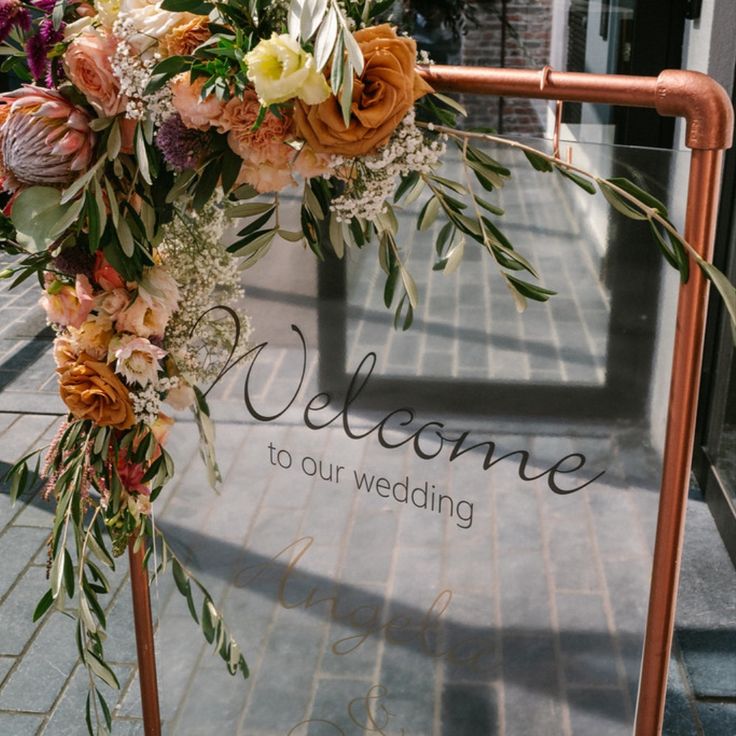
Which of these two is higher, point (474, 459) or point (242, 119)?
point (242, 119)

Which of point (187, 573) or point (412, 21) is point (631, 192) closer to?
point (187, 573)

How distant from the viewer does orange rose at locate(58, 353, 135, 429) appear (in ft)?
5.53

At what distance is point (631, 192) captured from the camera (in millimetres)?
1459

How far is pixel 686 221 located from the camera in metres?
1.50

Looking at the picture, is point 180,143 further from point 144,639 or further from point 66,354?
point 144,639

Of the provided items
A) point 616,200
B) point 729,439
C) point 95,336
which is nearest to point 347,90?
point 616,200

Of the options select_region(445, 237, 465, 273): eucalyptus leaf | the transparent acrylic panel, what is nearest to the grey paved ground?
the transparent acrylic panel

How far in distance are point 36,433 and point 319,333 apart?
2.61 meters

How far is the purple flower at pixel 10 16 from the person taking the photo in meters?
1.42

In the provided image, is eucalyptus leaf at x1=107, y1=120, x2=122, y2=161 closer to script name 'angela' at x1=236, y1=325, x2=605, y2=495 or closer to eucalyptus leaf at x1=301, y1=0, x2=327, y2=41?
eucalyptus leaf at x1=301, y1=0, x2=327, y2=41

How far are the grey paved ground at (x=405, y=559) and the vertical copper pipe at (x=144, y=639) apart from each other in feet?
0.09

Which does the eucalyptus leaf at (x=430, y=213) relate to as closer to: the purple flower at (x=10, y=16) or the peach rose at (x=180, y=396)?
the peach rose at (x=180, y=396)

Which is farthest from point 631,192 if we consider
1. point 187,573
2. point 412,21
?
point 412,21

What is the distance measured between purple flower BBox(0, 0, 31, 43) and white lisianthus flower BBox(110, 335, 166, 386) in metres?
0.50
